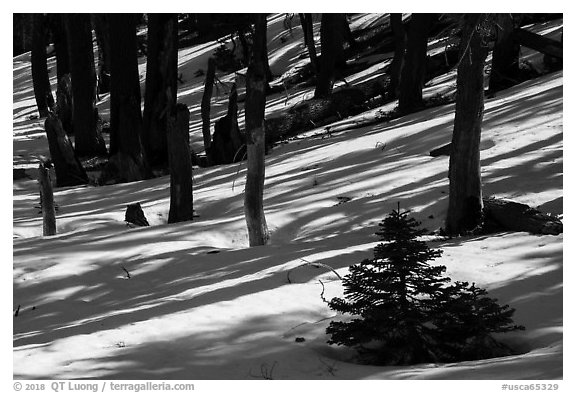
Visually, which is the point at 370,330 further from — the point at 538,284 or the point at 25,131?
the point at 25,131

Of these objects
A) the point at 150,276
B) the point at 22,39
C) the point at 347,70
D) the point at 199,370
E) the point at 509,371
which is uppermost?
the point at 22,39

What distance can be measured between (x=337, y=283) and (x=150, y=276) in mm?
2419

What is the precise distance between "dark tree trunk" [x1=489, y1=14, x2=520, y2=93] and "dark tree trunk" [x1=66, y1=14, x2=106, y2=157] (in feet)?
31.1

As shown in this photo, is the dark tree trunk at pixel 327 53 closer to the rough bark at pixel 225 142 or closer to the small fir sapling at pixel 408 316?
the rough bark at pixel 225 142

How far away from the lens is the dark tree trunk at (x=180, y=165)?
12930 mm

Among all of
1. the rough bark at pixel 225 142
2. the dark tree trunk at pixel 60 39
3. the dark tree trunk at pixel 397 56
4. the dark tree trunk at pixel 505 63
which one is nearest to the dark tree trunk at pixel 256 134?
the rough bark at pixel 225 142

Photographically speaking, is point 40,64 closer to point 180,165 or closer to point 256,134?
point 180,165

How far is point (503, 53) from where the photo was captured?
19547mm

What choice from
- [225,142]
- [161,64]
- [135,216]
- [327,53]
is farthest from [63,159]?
[327,53]

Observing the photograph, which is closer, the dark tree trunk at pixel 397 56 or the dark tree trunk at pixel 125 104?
the dark tree trunk at pixel 125 104

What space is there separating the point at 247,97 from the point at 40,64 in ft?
63.4

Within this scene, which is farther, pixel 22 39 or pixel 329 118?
pixel 22 39

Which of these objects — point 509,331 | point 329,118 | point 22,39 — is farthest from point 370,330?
point 22,39

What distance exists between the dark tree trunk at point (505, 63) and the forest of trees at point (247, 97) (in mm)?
Answer: 26
